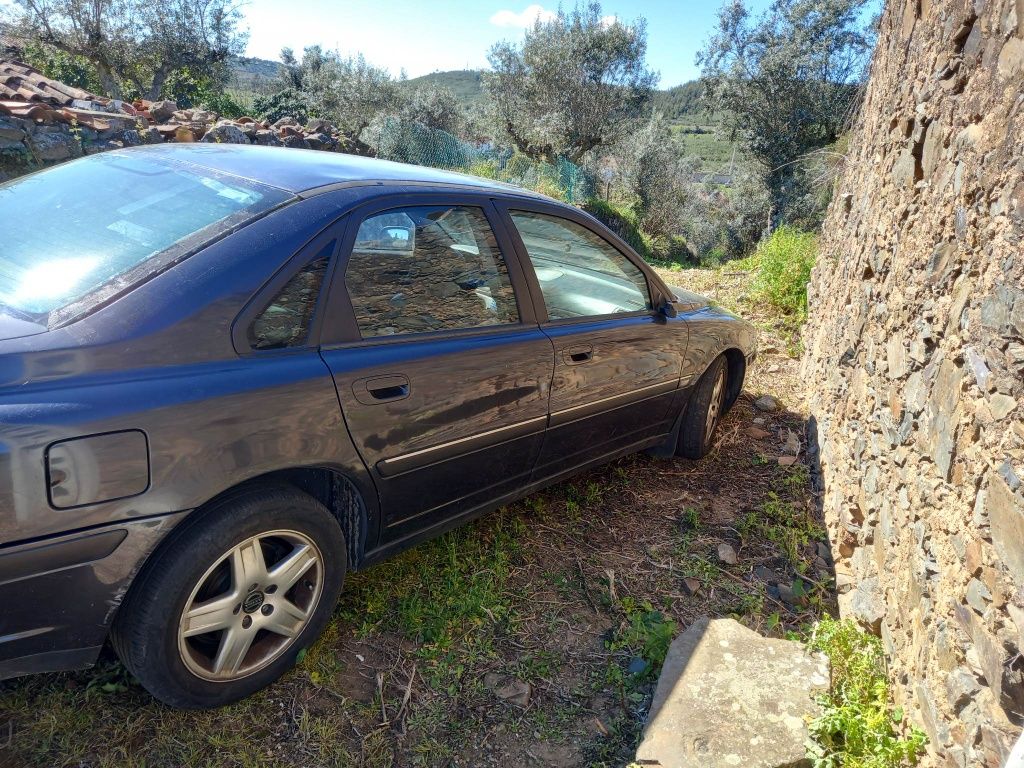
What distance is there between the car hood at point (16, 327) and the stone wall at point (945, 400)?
2.59 m

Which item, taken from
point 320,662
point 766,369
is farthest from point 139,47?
point 320,662

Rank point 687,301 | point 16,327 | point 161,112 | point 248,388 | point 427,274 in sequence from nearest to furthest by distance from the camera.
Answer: point 16,327 < point 248,388 < point 427,274 < point 687,301 < point 161,112

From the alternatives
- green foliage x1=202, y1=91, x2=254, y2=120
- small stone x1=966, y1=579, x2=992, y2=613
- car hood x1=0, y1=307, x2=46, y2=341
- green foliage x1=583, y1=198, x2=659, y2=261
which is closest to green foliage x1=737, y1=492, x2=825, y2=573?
small stone x1=966, y1=579, x2=992, y2=613

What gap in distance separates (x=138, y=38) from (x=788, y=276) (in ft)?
68.0

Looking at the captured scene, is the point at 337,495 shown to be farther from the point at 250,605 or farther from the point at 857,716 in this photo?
the point at 857,716

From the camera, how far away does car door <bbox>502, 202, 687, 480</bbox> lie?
2.96 meters

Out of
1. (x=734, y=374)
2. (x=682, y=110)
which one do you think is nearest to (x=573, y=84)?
(x=734, y=374)

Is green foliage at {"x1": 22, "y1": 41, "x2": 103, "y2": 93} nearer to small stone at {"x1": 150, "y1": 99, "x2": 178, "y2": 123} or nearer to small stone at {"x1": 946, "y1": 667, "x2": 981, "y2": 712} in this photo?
small stone at {"x1": 150, "y1": 99, "x2": 178, "y2": 123}

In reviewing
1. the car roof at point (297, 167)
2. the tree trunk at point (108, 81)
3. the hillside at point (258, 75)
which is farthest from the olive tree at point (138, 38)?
the car roof at point (297, 167)

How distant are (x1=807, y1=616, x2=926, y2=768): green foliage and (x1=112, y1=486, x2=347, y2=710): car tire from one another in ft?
5.73

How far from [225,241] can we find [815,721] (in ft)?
8.19

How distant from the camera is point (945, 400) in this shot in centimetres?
223

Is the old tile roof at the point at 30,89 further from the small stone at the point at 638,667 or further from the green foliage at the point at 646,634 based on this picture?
the small stone at the point at 638,667

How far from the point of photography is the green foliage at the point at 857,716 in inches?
80.8
